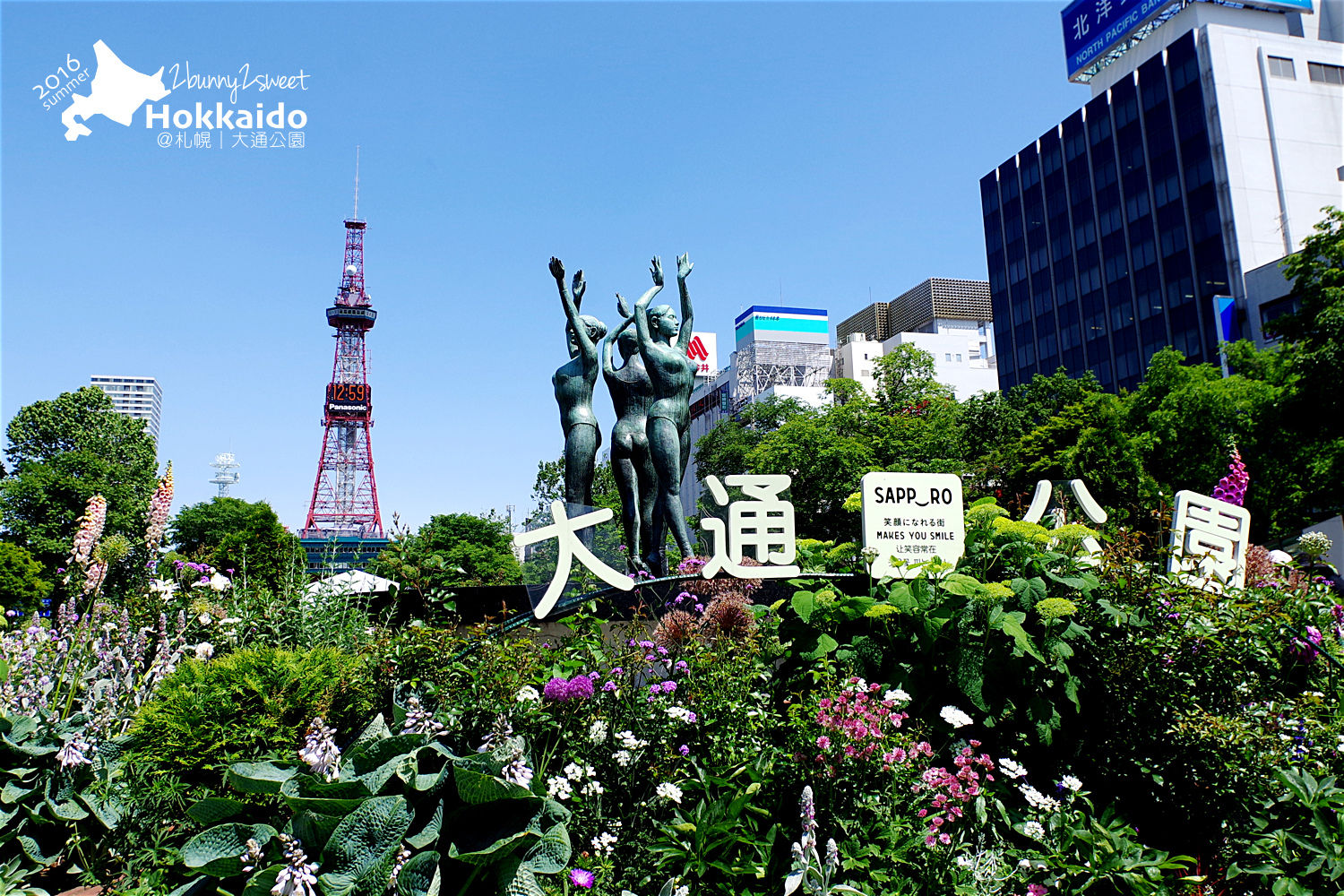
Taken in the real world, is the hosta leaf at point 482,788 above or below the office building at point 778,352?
below

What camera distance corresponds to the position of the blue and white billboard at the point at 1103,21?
50.0 meters

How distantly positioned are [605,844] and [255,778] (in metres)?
1.38

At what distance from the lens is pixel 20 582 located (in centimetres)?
2452

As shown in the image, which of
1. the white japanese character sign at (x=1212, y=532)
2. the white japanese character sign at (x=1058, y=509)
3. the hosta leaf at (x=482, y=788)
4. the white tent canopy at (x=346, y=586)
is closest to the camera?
the hosta leaf at (x=482, y=788)

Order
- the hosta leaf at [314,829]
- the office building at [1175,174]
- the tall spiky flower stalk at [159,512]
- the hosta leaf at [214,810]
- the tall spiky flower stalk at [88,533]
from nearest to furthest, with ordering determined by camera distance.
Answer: the hosta leaf at [314,829] → the hosta leaf at [214,810] → the tall spiky flower stalk at [88,533] → the tall spiky flower stalk at [159,512] → the office building at [1175,174]

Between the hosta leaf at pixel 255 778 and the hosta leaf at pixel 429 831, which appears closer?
the hosta leaf at pixel 429 831

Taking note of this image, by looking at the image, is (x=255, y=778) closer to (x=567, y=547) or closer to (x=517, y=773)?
(x=517, y=773)

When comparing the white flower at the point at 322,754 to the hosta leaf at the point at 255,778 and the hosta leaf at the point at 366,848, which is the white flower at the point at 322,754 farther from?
the hosta leaf at the point at 366,848

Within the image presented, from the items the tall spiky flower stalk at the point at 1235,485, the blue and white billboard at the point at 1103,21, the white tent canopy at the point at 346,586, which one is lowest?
the white tent canopy at the point at 346,586

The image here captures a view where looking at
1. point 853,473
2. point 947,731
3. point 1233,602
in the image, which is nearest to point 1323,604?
point 1233,602

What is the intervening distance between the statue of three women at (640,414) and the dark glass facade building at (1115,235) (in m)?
40.5

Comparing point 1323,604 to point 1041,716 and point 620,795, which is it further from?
point 620,795

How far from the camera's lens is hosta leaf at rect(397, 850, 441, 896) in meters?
3.12

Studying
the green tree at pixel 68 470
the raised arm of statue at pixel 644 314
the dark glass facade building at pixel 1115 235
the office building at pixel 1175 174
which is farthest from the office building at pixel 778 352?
the raised arm of statue at pixel 644 314
